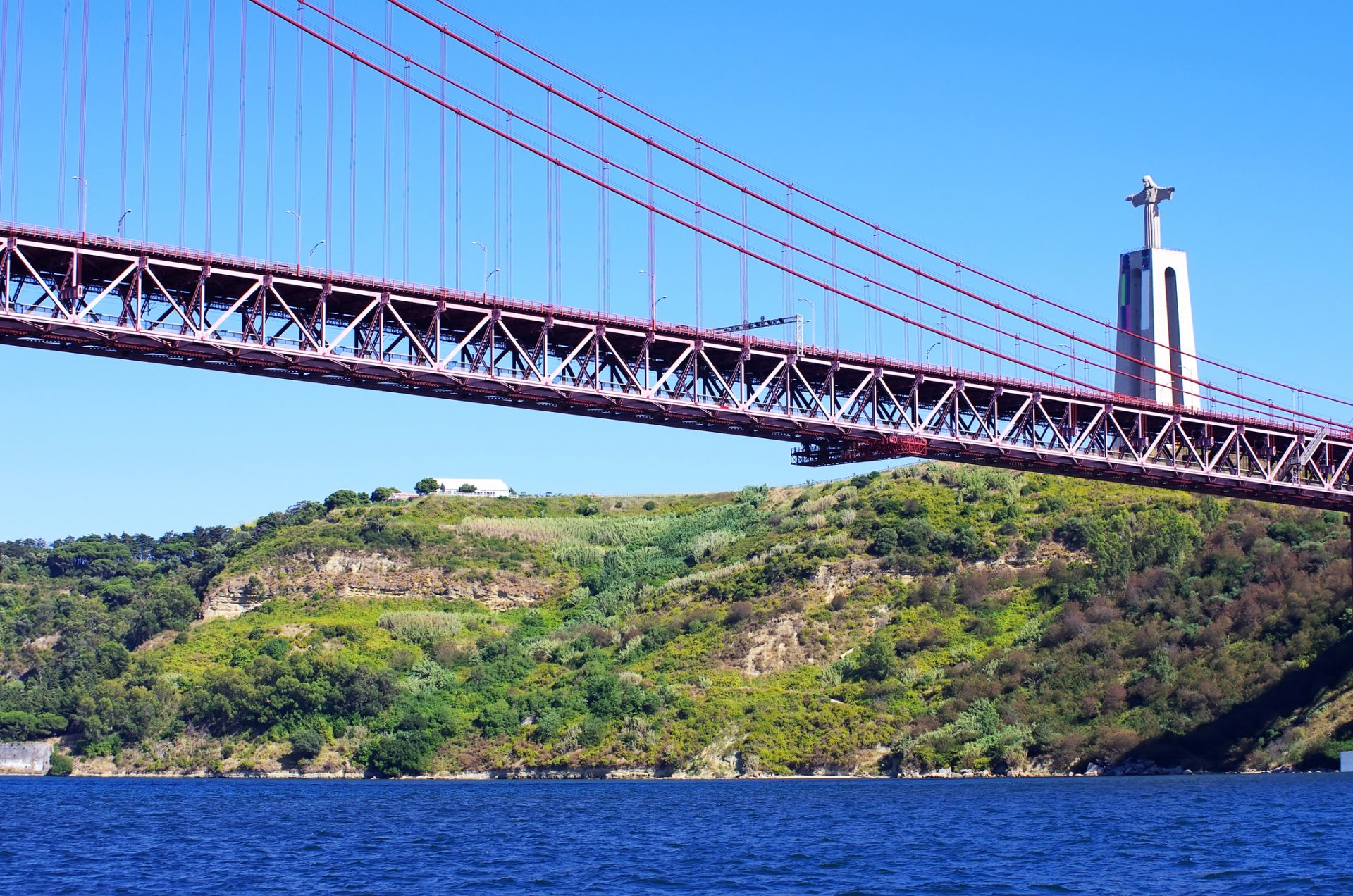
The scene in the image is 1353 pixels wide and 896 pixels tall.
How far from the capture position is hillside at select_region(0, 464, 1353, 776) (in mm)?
82875

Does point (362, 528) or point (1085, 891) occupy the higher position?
point (362, 528)

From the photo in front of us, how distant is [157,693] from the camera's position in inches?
4279

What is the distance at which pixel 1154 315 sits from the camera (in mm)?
90875

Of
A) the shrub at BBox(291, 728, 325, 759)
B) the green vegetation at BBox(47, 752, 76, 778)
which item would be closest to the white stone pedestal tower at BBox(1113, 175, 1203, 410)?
the shrub at BBox(291, 728, 325, 759)

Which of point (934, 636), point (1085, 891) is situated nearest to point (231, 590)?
point (934, 636)

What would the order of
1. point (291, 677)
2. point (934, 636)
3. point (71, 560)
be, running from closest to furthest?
point (934, 636) < point (291, 677) < point (71, 560)

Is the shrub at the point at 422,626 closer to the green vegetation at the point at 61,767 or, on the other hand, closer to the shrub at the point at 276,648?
the shrub at the point at 276,648

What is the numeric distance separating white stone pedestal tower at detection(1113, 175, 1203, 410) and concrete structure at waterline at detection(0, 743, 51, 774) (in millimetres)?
68284

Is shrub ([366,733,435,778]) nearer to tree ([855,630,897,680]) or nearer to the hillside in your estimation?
the hillside

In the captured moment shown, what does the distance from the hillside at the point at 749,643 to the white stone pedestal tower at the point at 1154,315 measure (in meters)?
11.9

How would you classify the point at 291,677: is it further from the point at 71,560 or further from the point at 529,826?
the point at 71,560

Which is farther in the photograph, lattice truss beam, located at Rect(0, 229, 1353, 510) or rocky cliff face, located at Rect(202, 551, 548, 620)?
rocky cliff face, located at Rect(202, 551, 548, 620)

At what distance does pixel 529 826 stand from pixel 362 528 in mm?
86522

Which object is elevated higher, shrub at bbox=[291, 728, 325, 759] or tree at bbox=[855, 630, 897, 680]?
tree at bbox=[855, 630, 897, 680]
